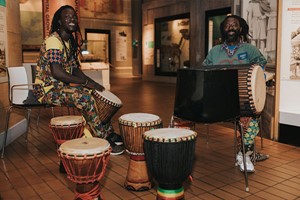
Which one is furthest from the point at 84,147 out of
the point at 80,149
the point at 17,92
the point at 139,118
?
the point at 17,92

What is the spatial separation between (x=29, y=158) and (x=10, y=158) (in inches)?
7.8

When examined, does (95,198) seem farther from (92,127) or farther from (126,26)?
(126,26)

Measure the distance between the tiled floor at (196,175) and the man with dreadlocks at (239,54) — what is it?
25cm

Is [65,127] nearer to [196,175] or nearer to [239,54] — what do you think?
[196,175]

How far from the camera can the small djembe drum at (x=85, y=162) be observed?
197 centimetres

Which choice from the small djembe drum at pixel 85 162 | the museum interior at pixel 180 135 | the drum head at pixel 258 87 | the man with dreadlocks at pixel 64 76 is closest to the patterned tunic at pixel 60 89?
the man with dreadlocks at pixel 64 76

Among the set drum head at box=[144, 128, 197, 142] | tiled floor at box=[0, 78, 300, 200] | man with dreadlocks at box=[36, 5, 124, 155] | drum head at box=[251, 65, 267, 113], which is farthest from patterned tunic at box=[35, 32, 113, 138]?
drum head at box=[251, 65, 267, 113]

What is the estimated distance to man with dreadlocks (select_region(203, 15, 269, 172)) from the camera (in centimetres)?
298

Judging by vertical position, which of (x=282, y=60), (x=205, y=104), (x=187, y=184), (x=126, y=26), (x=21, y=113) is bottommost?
(x=187, y=184)

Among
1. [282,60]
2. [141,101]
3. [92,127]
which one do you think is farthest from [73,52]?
[141,101]

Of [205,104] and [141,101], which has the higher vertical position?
[205,104]

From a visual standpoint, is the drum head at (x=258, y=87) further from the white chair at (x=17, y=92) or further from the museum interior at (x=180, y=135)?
the white chair at (x=17, y=92)

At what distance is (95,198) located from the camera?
2100 millimetres

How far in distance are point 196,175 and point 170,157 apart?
1000mm
